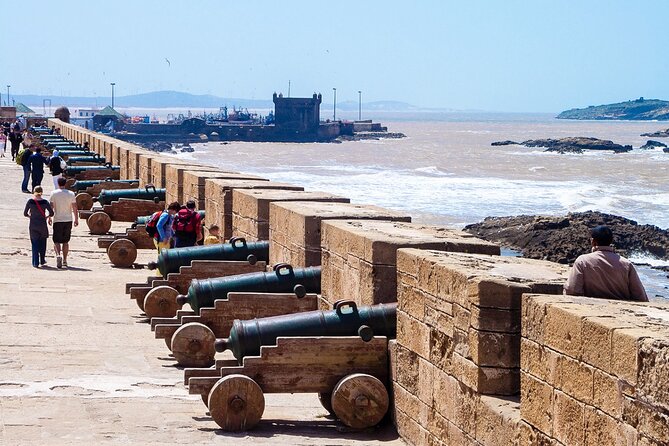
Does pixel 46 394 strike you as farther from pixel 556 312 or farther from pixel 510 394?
pixel 556 312

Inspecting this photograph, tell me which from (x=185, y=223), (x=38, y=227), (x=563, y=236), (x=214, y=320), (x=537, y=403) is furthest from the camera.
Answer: (x=563, y=236)

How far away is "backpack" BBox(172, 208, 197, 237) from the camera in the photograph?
1229 cm

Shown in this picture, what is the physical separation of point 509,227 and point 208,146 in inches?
4261

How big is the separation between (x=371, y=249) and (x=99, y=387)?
6.48 ft

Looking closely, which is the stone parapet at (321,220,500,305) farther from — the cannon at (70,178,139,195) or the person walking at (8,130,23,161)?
the person walking at (8,130,23,161)

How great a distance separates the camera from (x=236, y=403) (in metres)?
7.15

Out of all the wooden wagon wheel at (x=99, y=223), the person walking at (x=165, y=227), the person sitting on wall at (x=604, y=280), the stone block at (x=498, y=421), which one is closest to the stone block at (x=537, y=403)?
the stone block at (x=498, y=421)

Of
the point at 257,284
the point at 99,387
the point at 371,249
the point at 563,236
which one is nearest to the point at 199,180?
the point at 257,284

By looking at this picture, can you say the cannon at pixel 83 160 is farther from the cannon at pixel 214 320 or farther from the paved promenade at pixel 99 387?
the cannon at pixel 214 320

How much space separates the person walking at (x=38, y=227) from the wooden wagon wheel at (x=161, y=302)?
4351 millimetres

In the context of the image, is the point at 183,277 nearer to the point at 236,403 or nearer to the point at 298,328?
the point at 298,328

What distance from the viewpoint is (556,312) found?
17.1 ft

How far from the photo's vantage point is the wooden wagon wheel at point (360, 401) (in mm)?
7234

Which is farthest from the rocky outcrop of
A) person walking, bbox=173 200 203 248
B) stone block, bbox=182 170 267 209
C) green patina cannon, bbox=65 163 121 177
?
person walking, bbox=173 200 203 248
